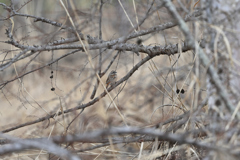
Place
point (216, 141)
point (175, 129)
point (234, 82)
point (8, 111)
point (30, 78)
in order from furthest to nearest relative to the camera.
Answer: point (30, 78)
point (8, 111)
point (175, 129)
point (234, 82)
point (216, 141)

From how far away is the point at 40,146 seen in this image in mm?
614

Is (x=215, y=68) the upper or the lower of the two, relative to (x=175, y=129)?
upper

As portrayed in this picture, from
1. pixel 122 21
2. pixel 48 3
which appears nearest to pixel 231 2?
pixel 122 21

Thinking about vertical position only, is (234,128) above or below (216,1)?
below

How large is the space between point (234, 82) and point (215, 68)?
0.07 meters

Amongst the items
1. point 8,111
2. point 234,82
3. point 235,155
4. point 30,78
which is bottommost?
point 8,111

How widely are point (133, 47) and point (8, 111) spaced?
3.15m

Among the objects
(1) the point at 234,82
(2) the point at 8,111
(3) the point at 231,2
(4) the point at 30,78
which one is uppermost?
(3) the point at 231,2

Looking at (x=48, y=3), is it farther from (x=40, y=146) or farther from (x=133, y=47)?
(x=40, y=146)

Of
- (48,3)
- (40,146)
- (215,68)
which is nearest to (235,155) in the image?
(215,68)

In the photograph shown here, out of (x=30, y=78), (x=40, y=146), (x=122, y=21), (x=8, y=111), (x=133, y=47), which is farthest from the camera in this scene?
(x=30, y=78)

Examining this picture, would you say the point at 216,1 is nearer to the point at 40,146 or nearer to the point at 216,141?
the point at 216,141

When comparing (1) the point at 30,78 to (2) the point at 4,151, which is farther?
(1) the point at 30,78

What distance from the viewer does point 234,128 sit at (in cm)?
73
